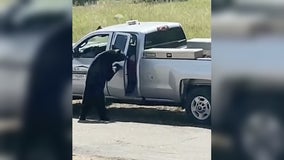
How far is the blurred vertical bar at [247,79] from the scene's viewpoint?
4.25m

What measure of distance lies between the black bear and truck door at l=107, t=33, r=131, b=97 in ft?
0.40

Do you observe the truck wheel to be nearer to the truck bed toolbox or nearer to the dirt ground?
the dirt ground

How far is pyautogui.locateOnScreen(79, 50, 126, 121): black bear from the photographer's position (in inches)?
497

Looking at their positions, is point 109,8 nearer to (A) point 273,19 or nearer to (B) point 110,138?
(B) point 110,138

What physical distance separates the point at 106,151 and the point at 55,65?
556 cm

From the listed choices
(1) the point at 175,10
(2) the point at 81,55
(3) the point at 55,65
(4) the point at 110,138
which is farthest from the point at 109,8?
(3) the point at 55,65

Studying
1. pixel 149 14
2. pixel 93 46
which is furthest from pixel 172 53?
pixel 149 14

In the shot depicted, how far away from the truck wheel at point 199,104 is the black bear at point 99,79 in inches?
57.9

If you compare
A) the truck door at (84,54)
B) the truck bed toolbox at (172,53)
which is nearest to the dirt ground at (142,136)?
the truck door at (84,54)

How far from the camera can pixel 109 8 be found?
28.5 meters

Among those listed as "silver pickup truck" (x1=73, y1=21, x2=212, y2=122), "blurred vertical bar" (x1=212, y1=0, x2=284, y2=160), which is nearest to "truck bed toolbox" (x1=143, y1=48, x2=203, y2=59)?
"silver pickup truck" (x1=73, y1=21, x2=212, y2=122)

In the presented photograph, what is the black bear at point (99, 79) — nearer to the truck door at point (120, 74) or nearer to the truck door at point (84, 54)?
the truck door at point (120, 74)

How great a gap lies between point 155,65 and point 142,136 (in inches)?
65.4

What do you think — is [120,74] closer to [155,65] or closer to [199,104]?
[155,65]
